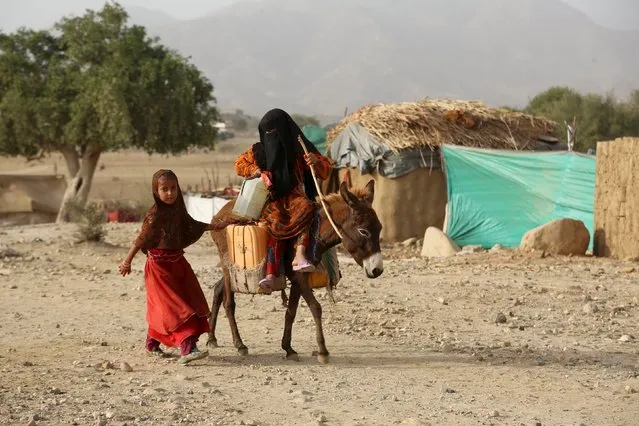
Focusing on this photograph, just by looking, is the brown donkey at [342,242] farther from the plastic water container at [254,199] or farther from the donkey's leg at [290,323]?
the plastic water container at [254,199]

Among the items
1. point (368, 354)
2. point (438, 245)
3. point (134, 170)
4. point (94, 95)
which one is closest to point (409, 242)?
point (438, 245)

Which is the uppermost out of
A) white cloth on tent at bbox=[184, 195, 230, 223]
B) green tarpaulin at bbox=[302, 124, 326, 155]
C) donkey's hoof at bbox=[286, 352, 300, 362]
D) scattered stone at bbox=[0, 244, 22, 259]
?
green tarpaulin at bbox=[302, 124, 326, 155]

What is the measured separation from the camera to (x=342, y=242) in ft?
24.8

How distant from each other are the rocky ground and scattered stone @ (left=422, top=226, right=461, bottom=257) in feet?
7.97

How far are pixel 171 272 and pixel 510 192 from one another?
1019 cm

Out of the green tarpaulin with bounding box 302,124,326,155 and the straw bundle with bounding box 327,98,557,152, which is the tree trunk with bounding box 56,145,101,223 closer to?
the green tarpaulin with bounding box 302,124,326,155

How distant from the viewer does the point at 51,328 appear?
31.0 feet

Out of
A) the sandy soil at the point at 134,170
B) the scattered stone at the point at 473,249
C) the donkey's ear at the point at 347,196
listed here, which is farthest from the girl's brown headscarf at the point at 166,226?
the sandy soil at the point at 134,170

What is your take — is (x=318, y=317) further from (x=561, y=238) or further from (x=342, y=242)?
(x=561, y=238)

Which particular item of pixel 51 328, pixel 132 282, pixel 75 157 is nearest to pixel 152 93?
pixel 75 157

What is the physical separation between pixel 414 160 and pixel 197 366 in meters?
10.7

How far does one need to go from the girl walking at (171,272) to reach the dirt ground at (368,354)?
0.86ft

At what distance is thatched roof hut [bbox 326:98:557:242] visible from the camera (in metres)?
17.7

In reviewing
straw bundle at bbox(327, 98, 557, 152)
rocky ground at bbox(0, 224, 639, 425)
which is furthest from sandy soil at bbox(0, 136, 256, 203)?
rocky ground at bbox(0, 224, 639, 425)
